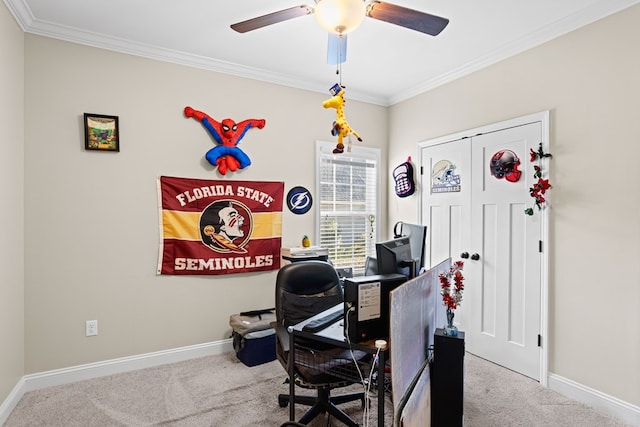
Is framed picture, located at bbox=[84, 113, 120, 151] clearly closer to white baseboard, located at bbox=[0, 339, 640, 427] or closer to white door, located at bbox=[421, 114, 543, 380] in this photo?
white baseboard, located at bbox=[0, 339, 640, 427]

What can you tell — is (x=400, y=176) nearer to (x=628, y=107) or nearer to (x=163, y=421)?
(x=628, y=107)

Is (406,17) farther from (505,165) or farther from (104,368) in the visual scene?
(104,368)

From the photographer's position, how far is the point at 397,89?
13.6ft

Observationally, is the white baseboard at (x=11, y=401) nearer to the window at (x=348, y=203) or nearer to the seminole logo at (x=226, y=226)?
the seminole logo at (x=226, y=226)

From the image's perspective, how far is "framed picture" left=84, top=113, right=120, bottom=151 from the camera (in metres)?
2.86

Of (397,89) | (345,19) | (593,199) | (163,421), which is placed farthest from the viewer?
(397,89)

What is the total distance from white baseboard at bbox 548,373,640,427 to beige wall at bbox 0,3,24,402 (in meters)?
3.88

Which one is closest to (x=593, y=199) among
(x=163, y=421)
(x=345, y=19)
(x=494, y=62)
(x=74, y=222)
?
(x=494, y=62)

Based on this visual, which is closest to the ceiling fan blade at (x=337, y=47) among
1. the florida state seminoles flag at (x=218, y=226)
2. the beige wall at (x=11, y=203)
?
the florida state seminoles flag at (x=218, y=226)

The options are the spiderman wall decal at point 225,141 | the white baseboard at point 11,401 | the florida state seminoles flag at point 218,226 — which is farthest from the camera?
the spiderman wall decal at point 225,141

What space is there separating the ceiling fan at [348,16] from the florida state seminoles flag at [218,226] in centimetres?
169

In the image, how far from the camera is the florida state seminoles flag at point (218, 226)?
3.19 m

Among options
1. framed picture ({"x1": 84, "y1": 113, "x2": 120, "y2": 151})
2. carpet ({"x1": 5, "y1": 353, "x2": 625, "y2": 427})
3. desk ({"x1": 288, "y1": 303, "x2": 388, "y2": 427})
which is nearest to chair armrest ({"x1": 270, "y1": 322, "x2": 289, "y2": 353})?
desk ({"x1": 288, "y1": 303, "x2": 388, "y2": 427})

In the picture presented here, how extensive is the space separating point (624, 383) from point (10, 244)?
424 cm
